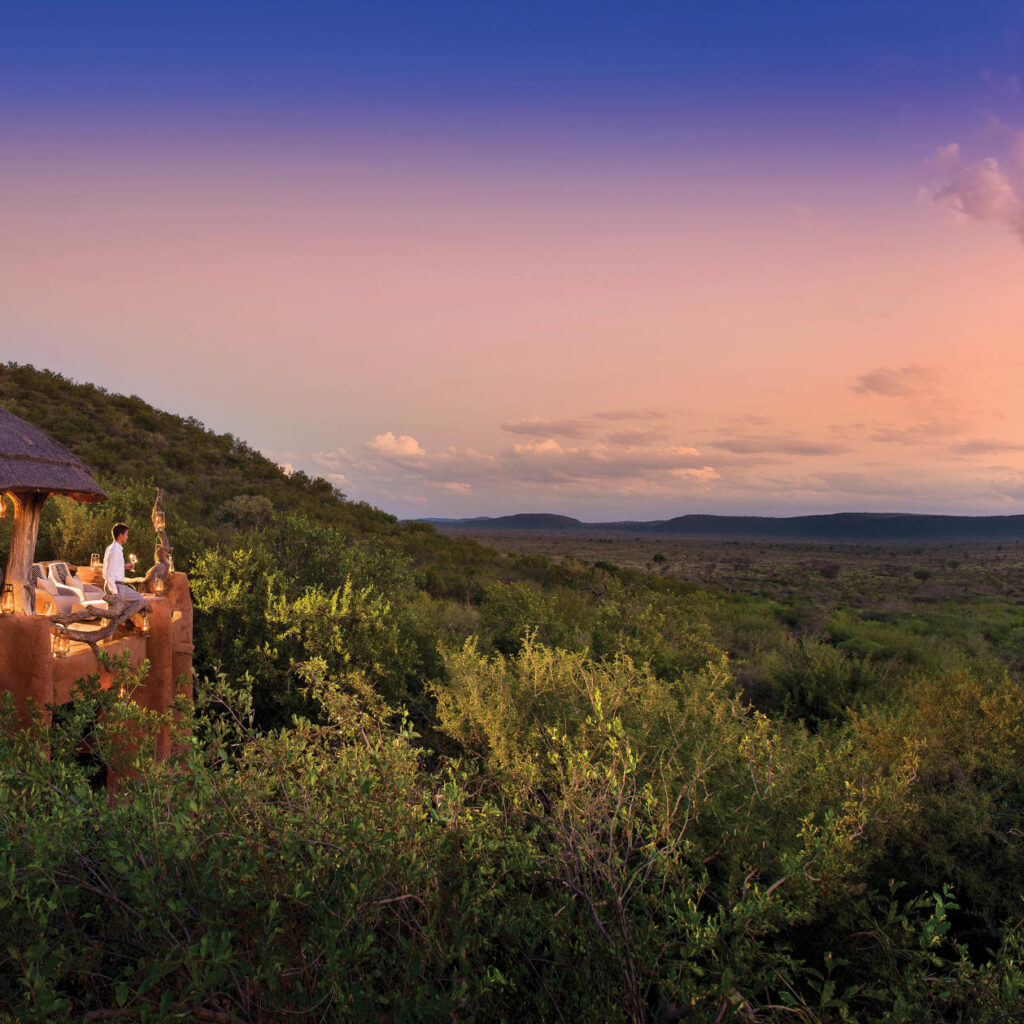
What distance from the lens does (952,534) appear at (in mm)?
115688

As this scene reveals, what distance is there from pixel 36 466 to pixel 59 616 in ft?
5.69

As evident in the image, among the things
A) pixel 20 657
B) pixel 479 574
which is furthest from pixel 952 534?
pixel 20 657

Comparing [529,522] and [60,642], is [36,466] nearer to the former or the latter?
[60,642]

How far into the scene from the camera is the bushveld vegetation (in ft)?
10.4

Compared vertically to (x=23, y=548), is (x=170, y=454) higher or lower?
higher

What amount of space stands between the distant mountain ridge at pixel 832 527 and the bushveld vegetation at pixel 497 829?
117767 mm

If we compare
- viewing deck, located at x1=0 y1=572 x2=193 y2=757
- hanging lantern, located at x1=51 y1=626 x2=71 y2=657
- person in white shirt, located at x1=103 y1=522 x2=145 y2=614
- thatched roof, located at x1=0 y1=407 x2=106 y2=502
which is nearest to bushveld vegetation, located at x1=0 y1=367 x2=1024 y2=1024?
viewing deck, located at x1=0 y1=572 x2=193 y2=757

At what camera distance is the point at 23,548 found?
22.4 feet

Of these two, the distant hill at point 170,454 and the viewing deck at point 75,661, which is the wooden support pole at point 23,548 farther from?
the distant hill at point 170,454

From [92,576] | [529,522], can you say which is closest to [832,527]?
[529,522]

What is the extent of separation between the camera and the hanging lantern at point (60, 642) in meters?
6.48

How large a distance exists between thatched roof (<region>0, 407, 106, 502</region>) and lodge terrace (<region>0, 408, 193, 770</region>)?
1 centimetres

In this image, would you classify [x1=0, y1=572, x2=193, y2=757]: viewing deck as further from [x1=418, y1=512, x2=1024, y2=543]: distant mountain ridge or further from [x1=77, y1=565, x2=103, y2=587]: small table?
[x1=418, y1=512, x2=1024, y2=543]: distant mountain ridge

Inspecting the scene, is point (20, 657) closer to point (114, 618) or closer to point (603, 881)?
point (114, 618)
